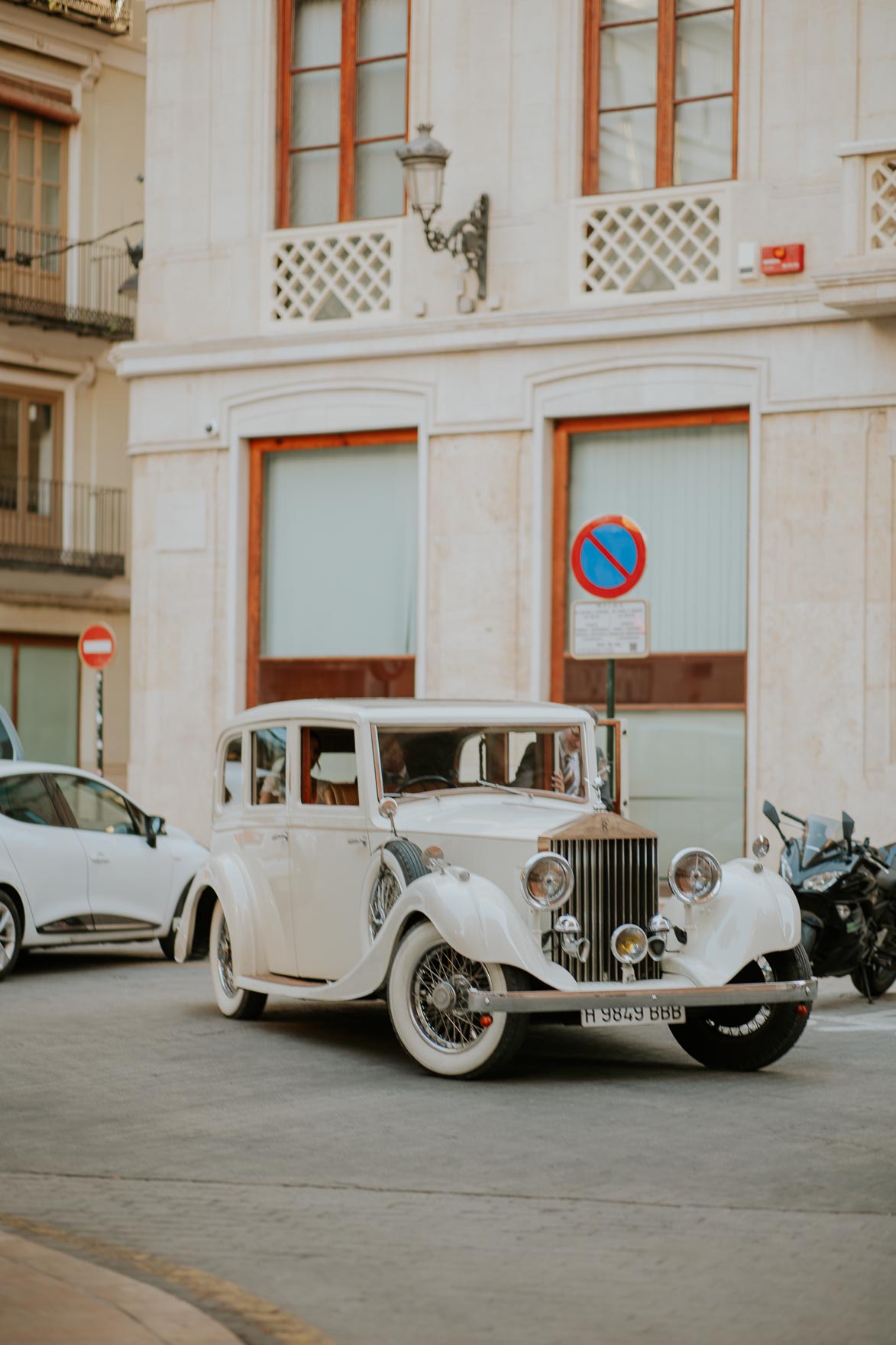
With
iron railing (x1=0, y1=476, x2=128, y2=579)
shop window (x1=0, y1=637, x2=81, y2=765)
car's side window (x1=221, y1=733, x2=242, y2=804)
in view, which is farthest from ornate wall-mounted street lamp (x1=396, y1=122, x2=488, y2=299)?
shop window (x1=0, y1=637, x2=81, y2=765)

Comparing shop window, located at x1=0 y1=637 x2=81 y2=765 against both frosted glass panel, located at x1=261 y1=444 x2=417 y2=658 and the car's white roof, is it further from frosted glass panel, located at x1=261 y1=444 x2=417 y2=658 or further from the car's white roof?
the car's white roof

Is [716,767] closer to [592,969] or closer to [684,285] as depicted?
[684,285]

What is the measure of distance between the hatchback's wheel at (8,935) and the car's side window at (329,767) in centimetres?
389

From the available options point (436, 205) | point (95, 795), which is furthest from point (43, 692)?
point (95, 795)

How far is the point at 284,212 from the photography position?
21.6m

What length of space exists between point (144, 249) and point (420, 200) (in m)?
4.10

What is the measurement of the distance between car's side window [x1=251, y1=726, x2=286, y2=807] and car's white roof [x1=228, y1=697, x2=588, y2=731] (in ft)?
0.35

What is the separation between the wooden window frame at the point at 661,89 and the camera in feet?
63.6

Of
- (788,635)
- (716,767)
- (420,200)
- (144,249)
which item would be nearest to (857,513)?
(788,635)

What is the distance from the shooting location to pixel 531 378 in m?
20.1

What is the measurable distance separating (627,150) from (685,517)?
3664 millimetres

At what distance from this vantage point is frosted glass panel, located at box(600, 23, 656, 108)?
1988 centimetres

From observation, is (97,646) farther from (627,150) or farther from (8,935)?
(8,935)

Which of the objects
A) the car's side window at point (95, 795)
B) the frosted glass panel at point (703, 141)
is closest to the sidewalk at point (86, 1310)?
the car's side window at point (95, 795)
